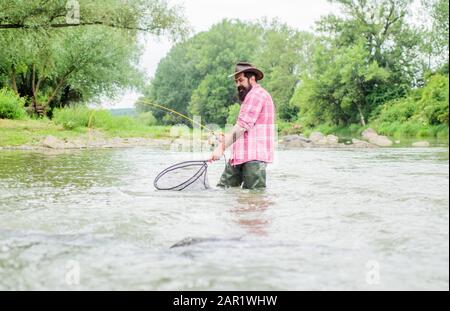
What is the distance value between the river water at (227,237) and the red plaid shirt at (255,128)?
57 centimetres

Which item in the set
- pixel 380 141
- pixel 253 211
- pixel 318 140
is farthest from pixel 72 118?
pixel 253 211

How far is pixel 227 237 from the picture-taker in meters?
4.31

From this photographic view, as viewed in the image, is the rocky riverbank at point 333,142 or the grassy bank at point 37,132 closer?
the grassy bank at point 37,132

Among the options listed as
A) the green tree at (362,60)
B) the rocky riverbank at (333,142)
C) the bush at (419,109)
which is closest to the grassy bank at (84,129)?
the bush at (419,109)

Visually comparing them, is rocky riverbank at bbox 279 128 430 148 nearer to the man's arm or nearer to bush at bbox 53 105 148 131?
bush at bbox 53 105 148 131

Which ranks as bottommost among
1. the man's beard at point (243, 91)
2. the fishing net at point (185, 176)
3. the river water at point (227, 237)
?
the river water at point (227, 237)

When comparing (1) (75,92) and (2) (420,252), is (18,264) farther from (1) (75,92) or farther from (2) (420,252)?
(1) (75,92)

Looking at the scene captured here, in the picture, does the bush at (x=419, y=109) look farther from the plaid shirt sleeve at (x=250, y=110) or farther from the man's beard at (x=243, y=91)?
the plaid shirt sleeve at (x=250, y=110)

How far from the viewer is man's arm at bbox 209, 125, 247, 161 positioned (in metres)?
7.14

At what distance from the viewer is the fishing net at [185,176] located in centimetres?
771

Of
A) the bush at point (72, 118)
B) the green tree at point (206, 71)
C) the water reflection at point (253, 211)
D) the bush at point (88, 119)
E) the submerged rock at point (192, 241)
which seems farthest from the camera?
the green tree at point (206, 71)

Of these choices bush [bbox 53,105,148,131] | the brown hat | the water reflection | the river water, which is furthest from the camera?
bush [bbox 53,105,148,131]

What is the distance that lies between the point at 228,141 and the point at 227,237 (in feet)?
9.93

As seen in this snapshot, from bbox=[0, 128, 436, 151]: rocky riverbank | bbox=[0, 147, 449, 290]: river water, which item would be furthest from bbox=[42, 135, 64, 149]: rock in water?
bbox=[0, 147, 449, 290]: river water
